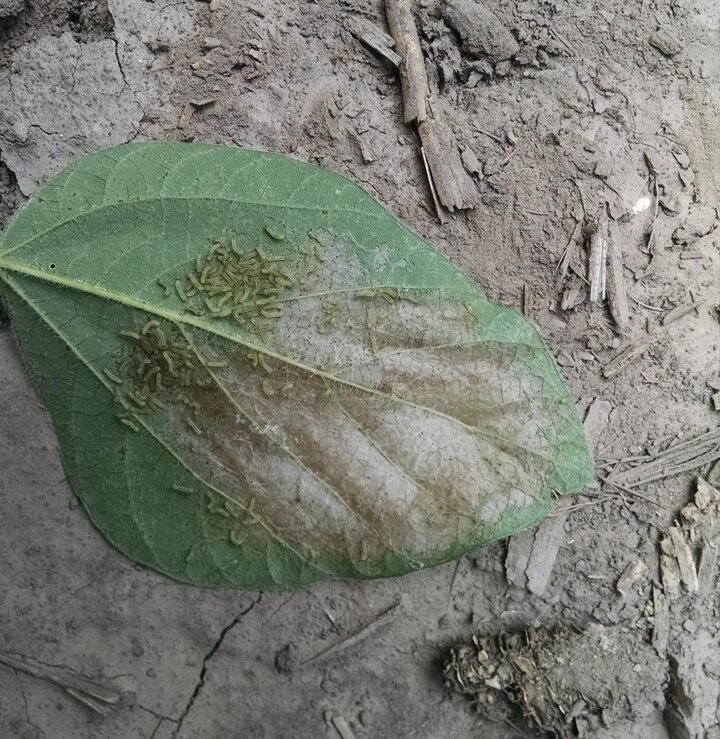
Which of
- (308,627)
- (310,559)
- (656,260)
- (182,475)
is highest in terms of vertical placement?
(656,260)

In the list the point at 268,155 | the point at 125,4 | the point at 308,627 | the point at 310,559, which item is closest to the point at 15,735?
the point at 308,627

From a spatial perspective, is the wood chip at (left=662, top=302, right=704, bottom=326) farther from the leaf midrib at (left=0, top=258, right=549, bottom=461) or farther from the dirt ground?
the leaf midrib at (left=0, top=258, right=549, bottom=461)

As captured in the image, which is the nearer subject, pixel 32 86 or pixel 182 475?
pixel 182 475

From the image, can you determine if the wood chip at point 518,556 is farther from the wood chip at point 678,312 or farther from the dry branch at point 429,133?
the dry branch at point 429,133

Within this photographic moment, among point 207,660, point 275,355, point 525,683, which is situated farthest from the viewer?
point 207,660

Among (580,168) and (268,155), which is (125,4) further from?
(580,168)

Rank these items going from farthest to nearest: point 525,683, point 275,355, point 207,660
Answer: point 207,660, point 525,683, point 275,355

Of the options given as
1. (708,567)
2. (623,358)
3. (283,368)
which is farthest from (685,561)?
(283,368)

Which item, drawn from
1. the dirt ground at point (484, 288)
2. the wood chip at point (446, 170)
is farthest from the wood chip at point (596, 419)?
the wood chip at point (446, 170)

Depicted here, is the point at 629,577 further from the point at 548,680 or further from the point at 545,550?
the point at 548,680
